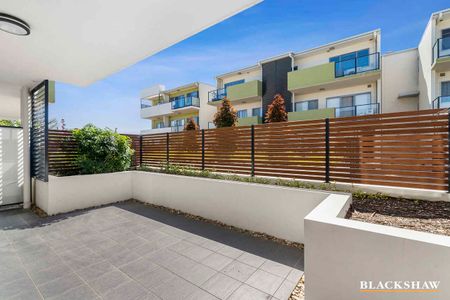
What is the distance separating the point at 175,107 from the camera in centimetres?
2136

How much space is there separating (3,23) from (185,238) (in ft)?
14.6

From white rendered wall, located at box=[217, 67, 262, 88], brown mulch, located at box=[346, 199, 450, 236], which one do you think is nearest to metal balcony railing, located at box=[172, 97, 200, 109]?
white rendered wall, located at box=[217, 67, 262, 88]

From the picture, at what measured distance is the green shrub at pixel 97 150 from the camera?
6.10 metres

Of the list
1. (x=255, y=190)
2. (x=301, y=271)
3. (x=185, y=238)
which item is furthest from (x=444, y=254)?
(x=185, y=238)

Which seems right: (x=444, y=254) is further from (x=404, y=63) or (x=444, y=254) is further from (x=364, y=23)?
(x=404, y=63)

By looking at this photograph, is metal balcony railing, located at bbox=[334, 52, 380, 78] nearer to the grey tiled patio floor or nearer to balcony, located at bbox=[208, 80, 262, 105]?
balcony, located at bbox=[208, 80, 262, 105]

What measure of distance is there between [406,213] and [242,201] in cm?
273

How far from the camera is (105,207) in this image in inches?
238

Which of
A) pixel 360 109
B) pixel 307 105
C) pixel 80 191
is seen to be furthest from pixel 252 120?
pixel 80 191

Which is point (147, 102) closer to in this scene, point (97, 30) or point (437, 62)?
point (97, 30)

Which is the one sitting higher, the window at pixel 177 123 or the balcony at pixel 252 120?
the window at pixel 177 123

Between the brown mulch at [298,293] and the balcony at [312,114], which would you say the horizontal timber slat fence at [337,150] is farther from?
the balcony at [312,114]

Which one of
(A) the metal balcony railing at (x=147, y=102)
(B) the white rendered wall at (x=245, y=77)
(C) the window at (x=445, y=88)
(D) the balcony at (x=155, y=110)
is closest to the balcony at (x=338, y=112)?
(C) the window at (x=445, y=88)

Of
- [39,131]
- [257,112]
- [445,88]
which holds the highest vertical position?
[445,88]
